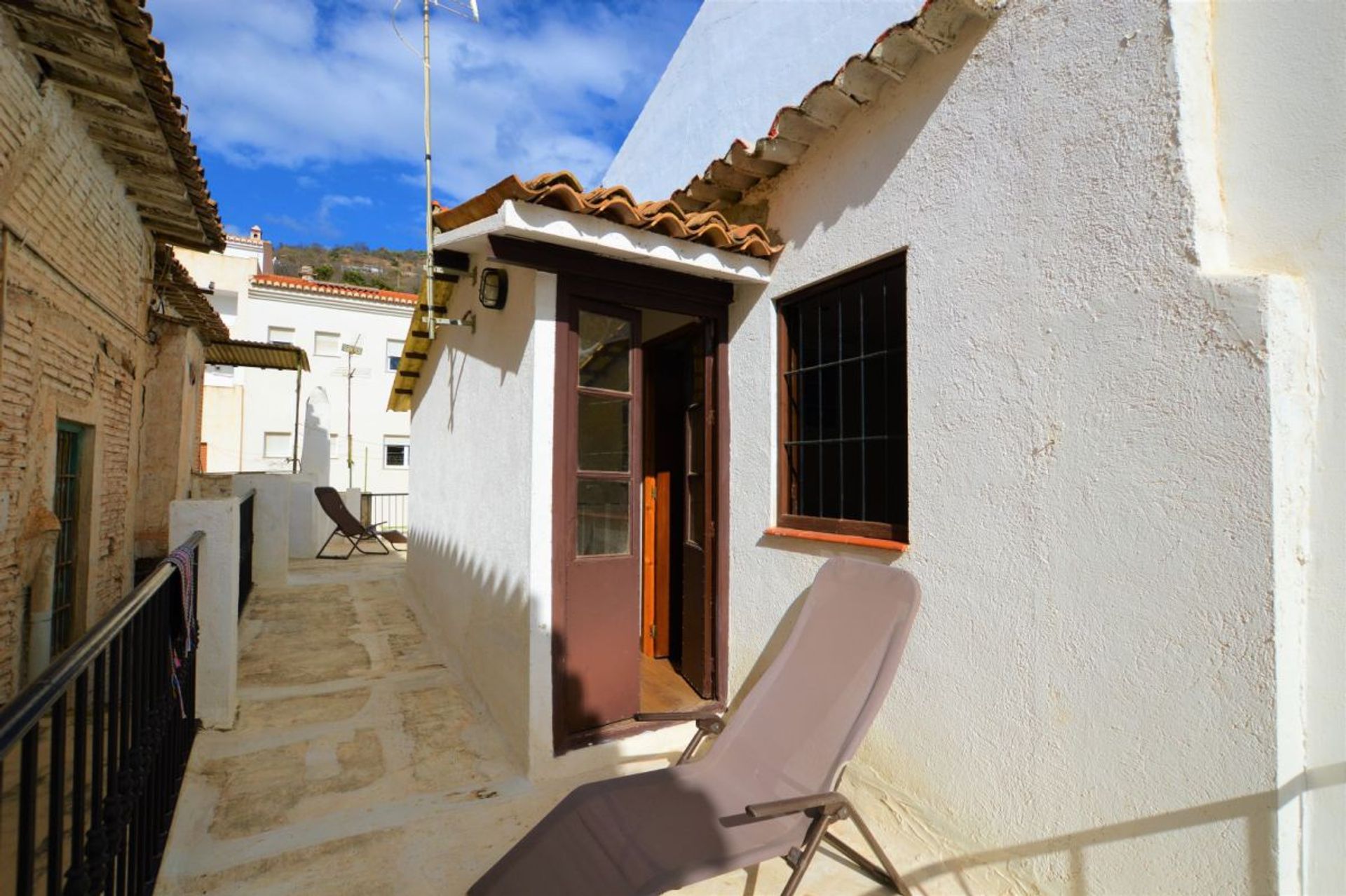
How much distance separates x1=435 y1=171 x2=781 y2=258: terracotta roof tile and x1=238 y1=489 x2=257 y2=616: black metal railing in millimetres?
5394

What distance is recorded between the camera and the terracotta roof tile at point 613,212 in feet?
9.79

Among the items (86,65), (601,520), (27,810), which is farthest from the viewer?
(86,65)

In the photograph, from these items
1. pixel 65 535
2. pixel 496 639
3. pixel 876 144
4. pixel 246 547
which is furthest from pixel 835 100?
pixel 246 547

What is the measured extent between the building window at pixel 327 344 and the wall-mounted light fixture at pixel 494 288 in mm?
18918

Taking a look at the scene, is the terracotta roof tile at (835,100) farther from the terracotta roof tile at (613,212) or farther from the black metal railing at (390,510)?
the black metal railing at (390,510)

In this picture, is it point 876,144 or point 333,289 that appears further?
point 333,289

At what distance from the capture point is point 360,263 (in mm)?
47781

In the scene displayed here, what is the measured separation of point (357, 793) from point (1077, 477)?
358cm

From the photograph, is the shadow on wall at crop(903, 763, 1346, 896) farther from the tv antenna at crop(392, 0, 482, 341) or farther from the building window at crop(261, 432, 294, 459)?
the building window at crop(261, 432, 294, 459)

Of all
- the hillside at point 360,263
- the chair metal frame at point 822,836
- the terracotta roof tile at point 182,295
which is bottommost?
the chair metal frame at point 822,836

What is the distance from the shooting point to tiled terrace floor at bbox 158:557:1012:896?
8.55 ft

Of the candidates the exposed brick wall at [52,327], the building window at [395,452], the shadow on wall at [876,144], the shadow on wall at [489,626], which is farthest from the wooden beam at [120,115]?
the building window at [395,452]

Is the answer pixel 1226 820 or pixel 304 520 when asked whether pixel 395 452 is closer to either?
pixel 304 520

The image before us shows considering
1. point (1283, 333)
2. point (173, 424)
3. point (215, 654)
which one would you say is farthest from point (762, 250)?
point (173, 424)
